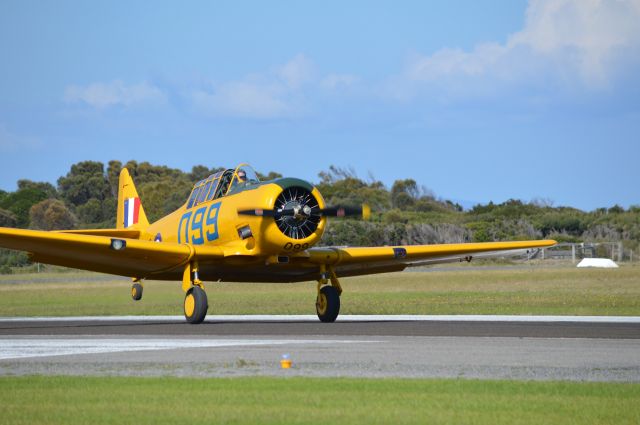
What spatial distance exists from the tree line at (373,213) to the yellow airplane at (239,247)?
15.8 meters

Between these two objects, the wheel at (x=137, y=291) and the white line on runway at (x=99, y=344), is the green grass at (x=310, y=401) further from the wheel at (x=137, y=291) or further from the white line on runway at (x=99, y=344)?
the wheel at (x=137, y=291)

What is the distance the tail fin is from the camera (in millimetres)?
27906

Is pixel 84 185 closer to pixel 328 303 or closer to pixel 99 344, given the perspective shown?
pixel 328 303

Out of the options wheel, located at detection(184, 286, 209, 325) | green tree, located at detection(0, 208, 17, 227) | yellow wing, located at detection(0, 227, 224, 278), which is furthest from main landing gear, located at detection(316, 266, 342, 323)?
green tree, located at detection(0, 208, 17, 227)

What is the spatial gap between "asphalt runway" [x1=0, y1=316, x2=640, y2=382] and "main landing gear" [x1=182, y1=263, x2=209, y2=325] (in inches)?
9.7

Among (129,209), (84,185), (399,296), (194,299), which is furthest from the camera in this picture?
(84,185)

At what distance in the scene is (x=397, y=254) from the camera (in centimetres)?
2308

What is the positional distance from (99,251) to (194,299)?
86.2 inches

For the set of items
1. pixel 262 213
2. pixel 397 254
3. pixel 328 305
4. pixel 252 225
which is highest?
pixel 262 213

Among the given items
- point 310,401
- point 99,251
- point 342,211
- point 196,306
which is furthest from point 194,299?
point 310,401

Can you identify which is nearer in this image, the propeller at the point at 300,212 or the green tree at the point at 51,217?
the propeller at the point at 300,212

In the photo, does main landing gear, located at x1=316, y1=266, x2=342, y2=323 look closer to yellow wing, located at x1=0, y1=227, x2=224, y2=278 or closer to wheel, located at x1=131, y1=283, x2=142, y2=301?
yellow wing, located at x1=0, y1=227, x2=224, y2=278

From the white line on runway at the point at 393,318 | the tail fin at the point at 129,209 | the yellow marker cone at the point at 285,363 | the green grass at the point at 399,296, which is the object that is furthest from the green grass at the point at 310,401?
the tail fin at the point at 129,209

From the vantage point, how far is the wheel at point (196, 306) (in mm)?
20891
